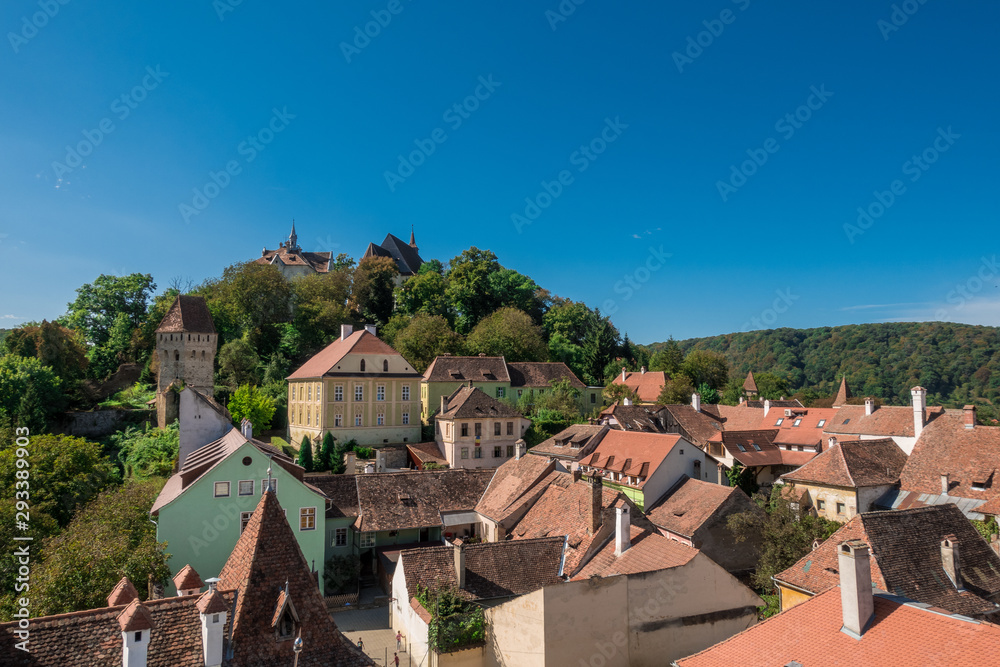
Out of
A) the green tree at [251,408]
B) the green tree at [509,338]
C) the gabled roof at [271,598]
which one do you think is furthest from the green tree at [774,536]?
the green tree at [251,408]

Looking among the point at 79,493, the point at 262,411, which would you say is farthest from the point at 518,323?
the point at 79,493

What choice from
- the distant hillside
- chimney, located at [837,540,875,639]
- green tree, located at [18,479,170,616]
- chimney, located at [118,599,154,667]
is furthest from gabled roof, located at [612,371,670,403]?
chimney, located at [118,599,154,667]

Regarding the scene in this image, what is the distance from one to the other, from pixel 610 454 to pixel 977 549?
19.3m

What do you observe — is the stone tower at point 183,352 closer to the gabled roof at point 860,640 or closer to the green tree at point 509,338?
the green tree at point 509,338

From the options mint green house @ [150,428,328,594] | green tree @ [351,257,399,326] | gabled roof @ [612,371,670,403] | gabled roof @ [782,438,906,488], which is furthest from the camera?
green tree @ [351,257,399,326]

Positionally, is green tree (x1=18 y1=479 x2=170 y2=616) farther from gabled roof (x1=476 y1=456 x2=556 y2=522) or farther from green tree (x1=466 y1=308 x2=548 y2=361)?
green tree (x1=466 y1=308 x2=548 y2=361)

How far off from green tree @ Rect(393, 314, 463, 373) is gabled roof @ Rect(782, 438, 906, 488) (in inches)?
1323

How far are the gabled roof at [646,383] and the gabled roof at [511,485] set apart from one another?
33761 millimetres

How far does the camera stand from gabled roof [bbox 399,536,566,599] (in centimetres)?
2133

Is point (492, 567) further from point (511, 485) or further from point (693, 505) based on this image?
point (693, 505)

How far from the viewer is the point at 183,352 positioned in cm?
4812

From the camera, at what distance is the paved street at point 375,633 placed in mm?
20547

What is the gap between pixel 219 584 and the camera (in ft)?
40.3

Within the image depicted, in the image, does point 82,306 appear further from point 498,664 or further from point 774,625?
point 774,625
